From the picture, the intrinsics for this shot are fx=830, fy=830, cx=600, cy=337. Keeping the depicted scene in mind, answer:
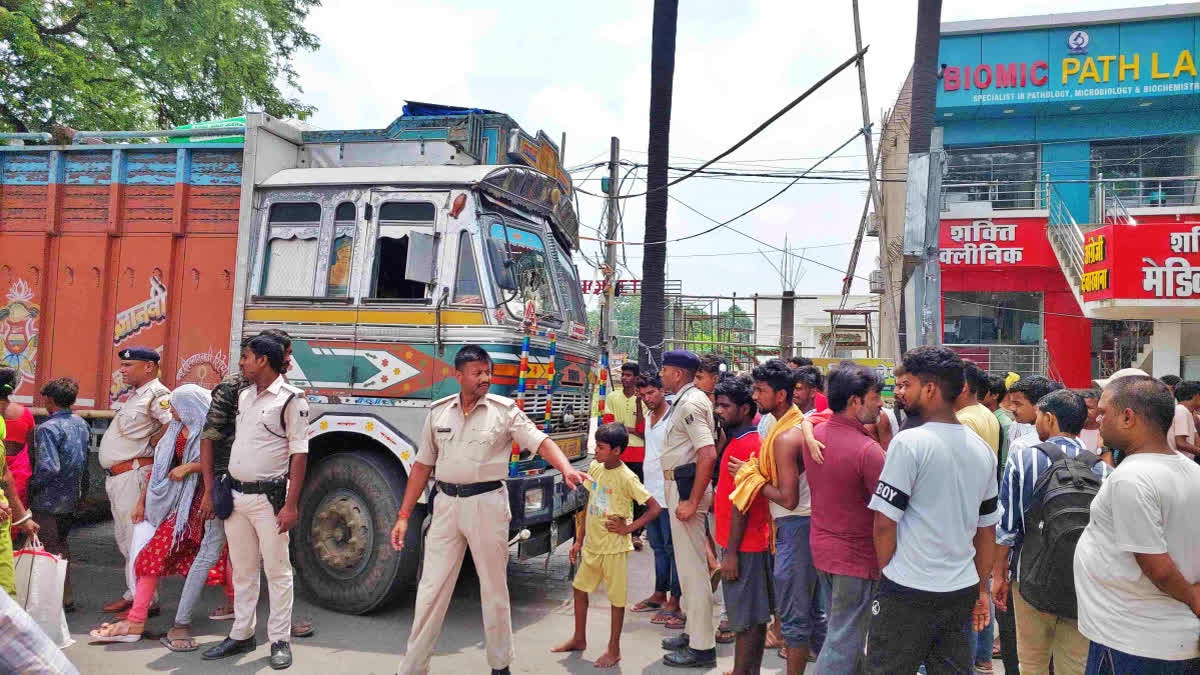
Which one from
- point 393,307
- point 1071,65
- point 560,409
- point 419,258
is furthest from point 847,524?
point 1071,65

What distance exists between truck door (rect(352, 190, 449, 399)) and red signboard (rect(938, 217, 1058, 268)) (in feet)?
48.0

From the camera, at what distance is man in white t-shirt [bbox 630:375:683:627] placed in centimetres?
560

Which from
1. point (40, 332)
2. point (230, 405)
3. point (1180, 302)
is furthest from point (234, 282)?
point (1180, 302)

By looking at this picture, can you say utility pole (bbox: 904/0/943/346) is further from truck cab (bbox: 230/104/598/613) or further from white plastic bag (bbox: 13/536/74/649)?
white plastic bag (bbox: 13/536/74/649)

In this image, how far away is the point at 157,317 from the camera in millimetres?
6422

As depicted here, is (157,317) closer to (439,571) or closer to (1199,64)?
(439,571)

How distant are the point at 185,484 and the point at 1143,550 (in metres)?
5.36

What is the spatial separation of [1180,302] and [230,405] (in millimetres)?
14922

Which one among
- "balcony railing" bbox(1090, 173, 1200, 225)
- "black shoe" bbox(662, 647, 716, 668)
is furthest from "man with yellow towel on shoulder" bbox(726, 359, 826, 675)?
"balcony railing" bbox(1090, 173, 1200, 225)

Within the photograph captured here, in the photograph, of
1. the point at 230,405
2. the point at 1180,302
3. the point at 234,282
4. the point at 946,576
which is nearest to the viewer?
the point at 946,576

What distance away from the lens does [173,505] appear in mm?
5539

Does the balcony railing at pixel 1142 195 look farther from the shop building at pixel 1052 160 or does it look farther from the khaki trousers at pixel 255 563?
the khaki trousers at pixel 255 563

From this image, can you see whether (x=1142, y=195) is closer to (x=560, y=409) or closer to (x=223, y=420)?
(x=560, y=409)

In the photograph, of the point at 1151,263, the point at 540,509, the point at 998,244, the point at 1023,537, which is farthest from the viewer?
the point at 998,244
